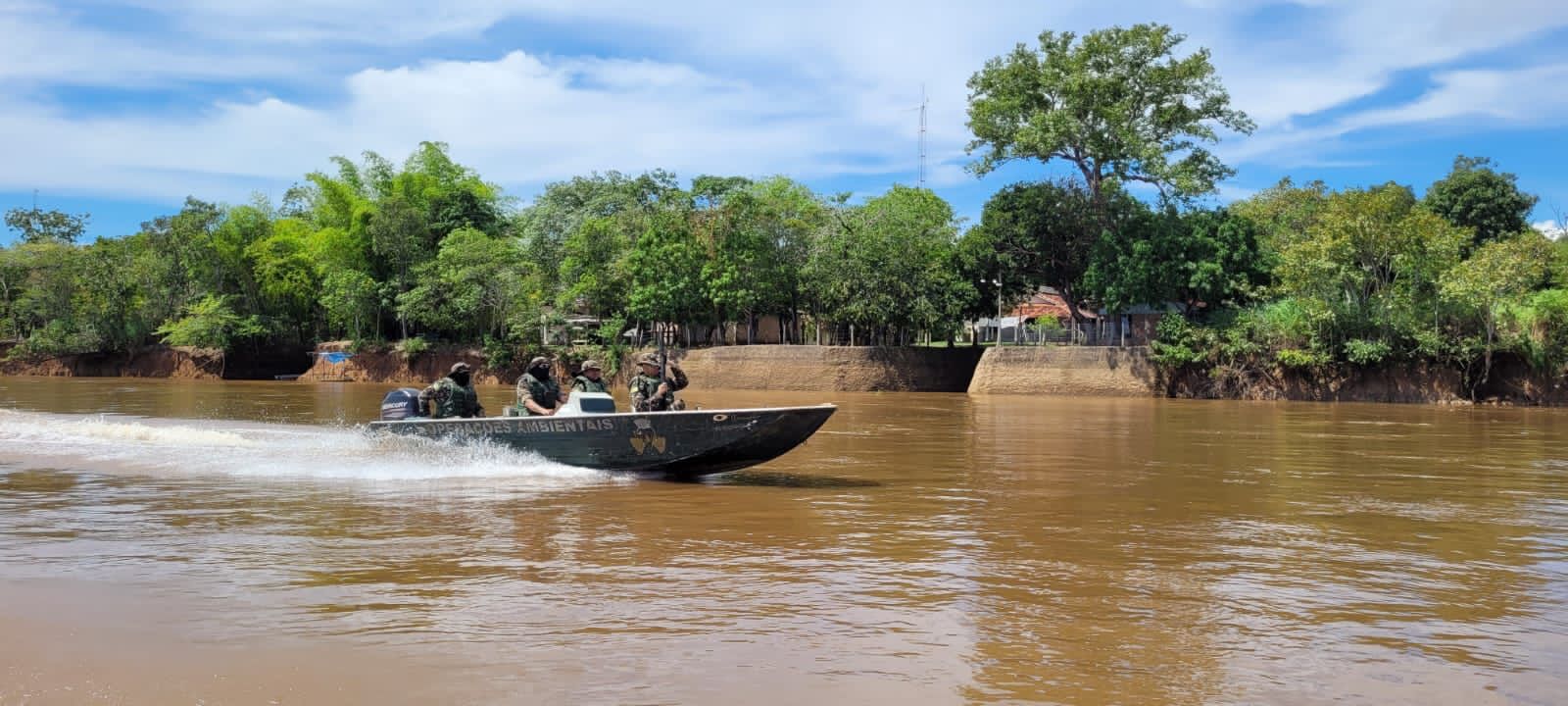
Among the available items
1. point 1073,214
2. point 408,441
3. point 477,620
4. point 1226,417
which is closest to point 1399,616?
point 477,620

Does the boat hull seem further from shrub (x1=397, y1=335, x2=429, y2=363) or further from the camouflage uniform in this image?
shrub (x1=397, y1=335, x2=429, y2=363)

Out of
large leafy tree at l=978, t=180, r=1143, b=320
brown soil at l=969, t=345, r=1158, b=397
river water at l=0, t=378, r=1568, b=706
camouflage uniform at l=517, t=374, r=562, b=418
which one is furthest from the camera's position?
large leafy tree at l=978, t=180, r=1143, b=320

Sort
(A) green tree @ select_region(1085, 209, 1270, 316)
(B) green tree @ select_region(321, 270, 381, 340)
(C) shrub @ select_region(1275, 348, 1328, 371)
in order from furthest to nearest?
(B) green tree @ select_region(321, 270, 381, 340) → (A) green tree @ select_region(1085, 209, 1270, 316) → (C) shrub @ select_region(1275, 348, 1328, 371)

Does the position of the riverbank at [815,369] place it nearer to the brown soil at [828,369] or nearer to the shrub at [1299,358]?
the brown soil at [828,369]

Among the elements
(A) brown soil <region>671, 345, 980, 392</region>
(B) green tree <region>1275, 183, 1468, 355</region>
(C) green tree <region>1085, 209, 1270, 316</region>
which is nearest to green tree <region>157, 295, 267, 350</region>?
(A) brown soil <region>671, 345, 980, 392</region>

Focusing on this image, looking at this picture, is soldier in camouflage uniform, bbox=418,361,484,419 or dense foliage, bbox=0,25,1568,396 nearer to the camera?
soldier in camouflage uniform, bbox=418,361,484,419

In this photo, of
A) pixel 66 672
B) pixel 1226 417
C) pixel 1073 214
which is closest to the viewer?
pixel 66 672

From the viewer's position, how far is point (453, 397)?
13023 mm

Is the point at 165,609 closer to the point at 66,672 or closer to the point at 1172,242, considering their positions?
the point at 66,672

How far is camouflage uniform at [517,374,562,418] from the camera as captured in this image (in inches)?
491

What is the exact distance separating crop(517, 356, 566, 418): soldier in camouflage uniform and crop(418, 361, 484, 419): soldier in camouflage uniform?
759 mm

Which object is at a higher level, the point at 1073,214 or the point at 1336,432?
the point at 1073,214

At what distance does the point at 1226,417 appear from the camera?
23125 millimetres

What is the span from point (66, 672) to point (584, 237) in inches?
1512
